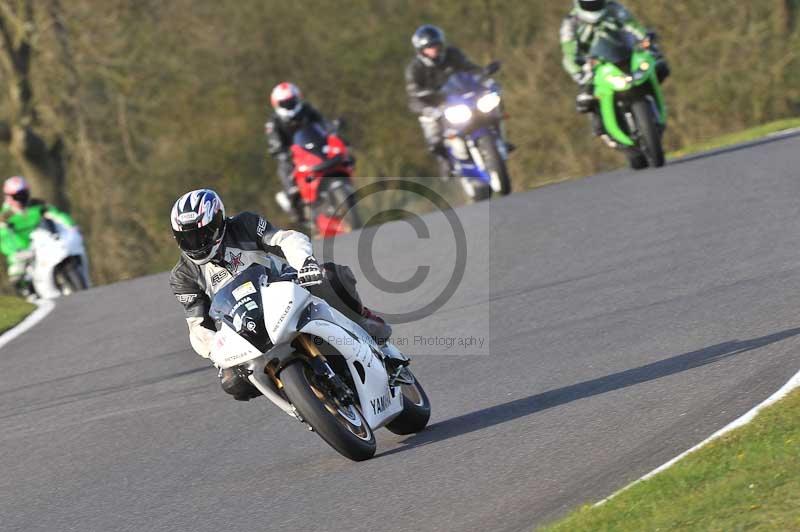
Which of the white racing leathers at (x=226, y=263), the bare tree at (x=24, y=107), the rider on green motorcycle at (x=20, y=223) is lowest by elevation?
the bare tree at (x=24, y=107)

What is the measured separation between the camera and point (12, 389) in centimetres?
1030

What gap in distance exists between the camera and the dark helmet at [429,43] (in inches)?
672

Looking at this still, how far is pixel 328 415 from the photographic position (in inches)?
251

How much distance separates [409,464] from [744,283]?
3.63m

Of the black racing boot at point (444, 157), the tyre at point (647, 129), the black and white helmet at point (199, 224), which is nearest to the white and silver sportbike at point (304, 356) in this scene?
the black and white helmet at point (199, 224)

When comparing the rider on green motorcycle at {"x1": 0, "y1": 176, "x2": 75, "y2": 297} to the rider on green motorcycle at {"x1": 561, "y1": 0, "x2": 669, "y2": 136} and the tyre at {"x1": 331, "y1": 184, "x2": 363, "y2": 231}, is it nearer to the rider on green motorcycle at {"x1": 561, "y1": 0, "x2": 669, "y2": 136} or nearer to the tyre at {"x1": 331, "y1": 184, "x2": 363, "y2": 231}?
the tyre at {"x1": 331, "y1": 184, "x2": 363, "y2": 231}

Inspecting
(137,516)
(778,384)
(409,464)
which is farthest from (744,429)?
(137,516)

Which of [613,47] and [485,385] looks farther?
[613,47]

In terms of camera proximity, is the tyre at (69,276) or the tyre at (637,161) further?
the tyre at (69,276)

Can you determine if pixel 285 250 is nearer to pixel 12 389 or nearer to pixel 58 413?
pixel 58 413

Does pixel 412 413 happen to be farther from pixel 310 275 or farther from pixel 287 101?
pixel 287 101

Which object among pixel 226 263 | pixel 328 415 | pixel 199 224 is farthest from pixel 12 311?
pixel 328 415

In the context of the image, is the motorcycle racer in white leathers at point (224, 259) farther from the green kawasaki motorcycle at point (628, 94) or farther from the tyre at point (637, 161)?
the tyre at point (637, 161)

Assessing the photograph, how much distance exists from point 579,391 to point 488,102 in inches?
363
